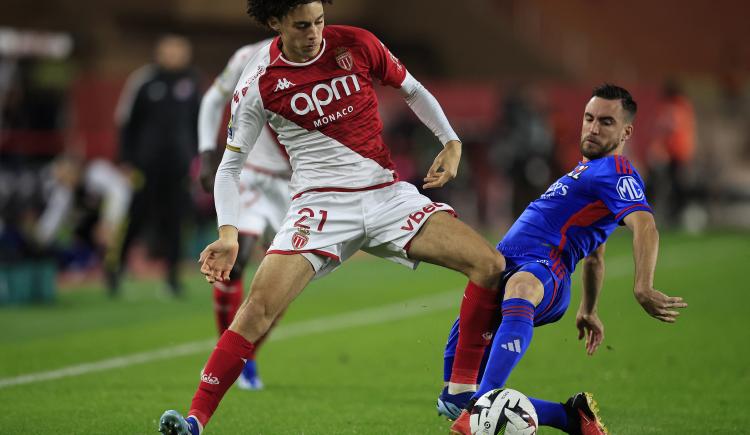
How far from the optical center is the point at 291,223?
20.4ft

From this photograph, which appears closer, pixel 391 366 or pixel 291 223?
pixel 291 223

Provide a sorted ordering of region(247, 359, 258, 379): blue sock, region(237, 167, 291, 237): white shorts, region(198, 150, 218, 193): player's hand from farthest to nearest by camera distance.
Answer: region(237, 167, 291, 237): white shorts < region(247, 359, 258, 379): blue sock < region(198, 150, 218, 193): player's hand

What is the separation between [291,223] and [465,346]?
111cm

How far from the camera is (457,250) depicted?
6.12 m

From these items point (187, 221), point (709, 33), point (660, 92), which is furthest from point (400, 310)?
point (709, 33)

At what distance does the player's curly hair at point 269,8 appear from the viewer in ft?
19.4

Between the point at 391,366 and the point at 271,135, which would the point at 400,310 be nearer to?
the point at 391,366

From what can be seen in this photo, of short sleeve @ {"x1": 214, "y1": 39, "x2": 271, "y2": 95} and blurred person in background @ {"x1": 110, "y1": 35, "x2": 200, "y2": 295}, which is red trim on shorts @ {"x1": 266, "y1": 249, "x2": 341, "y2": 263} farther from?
blurred person in background @ {"x1": 110, "y1": 35, "x2": 200, "y2": 295}

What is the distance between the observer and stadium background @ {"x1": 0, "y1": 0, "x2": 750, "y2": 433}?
7.55 metres

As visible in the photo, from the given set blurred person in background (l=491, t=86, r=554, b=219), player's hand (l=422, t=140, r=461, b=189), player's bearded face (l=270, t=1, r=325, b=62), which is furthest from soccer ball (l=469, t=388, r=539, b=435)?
blurred person in background (l=491, t=86, r=554, b=219)

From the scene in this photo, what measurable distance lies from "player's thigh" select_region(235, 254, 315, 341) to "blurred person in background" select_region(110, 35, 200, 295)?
7.60 m

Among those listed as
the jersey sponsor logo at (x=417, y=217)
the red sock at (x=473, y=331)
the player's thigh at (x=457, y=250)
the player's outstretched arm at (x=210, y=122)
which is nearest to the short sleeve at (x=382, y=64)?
the jersey sponsor logo at (x=417, y=217)

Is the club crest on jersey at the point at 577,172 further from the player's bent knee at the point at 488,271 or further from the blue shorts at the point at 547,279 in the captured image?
the player's bent knee at the point at 488,271

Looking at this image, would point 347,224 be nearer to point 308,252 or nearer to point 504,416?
point 308,252
